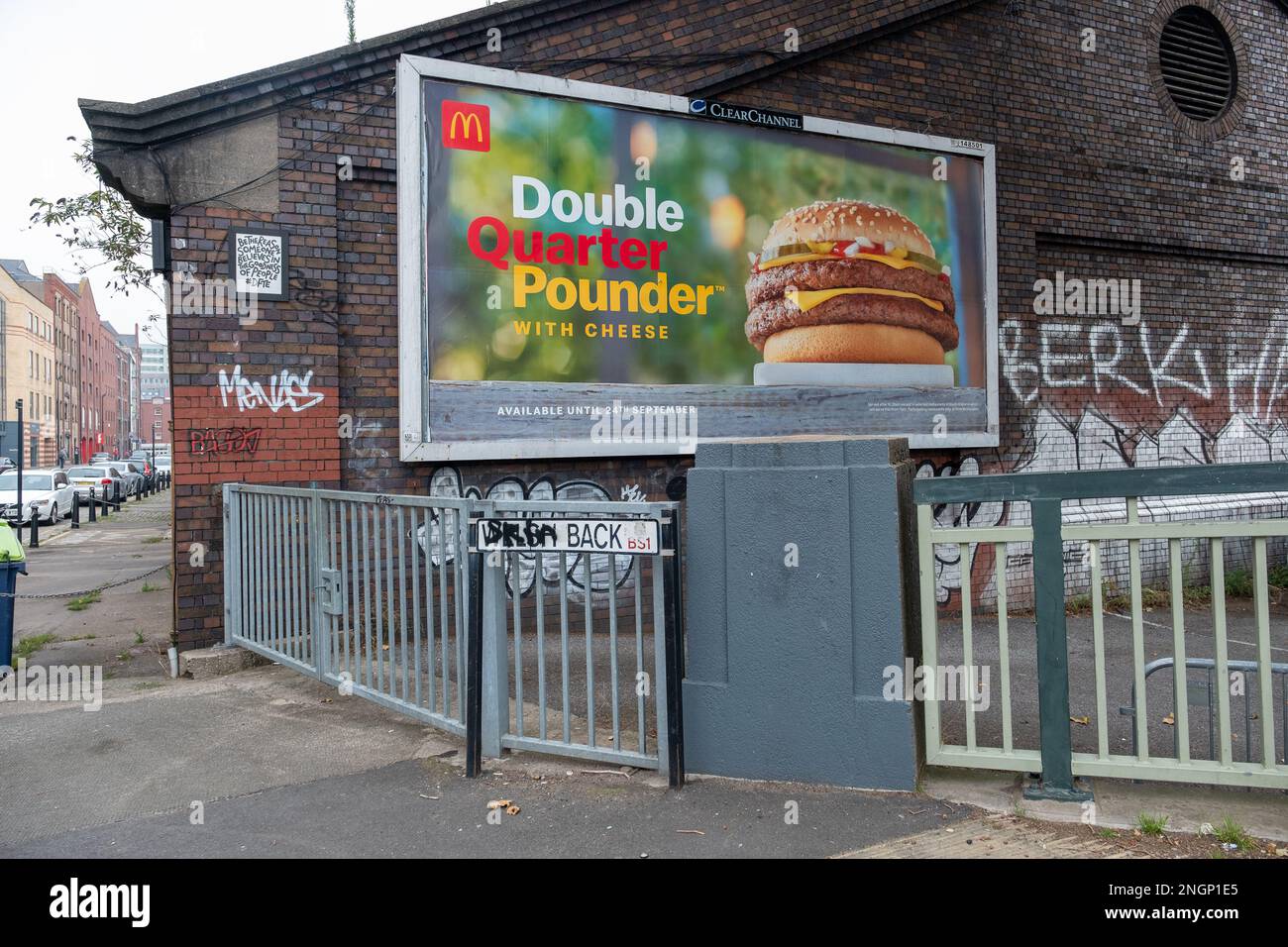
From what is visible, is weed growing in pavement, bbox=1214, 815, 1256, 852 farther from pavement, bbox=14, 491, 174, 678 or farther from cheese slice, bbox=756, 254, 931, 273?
pavement, bbox=14, 491, 174, 678

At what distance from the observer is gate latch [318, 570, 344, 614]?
6027 millimetres

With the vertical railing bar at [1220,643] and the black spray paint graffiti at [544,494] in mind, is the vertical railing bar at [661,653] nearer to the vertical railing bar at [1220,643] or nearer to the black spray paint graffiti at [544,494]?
the vertical railing bar at [1220,643]

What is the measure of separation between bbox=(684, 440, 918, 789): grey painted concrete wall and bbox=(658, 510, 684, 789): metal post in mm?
167

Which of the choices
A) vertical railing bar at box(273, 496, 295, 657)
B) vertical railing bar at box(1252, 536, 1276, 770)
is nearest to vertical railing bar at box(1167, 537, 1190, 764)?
vertical railing bar at box(1252, 536, 1276, 770)

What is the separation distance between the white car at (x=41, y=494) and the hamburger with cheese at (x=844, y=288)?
19.1 meters

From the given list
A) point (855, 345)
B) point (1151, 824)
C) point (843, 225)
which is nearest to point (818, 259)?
point (843, 225)

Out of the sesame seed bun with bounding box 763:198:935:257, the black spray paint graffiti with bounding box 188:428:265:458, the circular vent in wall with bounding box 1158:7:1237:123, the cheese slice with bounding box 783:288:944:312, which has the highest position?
the circular vent in wall with bounding box 1158:7:1237:123

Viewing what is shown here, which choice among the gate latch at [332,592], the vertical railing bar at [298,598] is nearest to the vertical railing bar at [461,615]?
the gate latch at [332,592]

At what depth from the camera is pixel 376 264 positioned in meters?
Result: 7.93

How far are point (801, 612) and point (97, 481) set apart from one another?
32.1 m

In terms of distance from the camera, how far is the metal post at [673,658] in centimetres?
455

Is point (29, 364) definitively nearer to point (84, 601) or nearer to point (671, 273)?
point (84, 601)

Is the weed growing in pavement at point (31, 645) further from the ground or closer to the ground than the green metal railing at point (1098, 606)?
closer to the ground

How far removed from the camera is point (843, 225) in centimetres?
973
